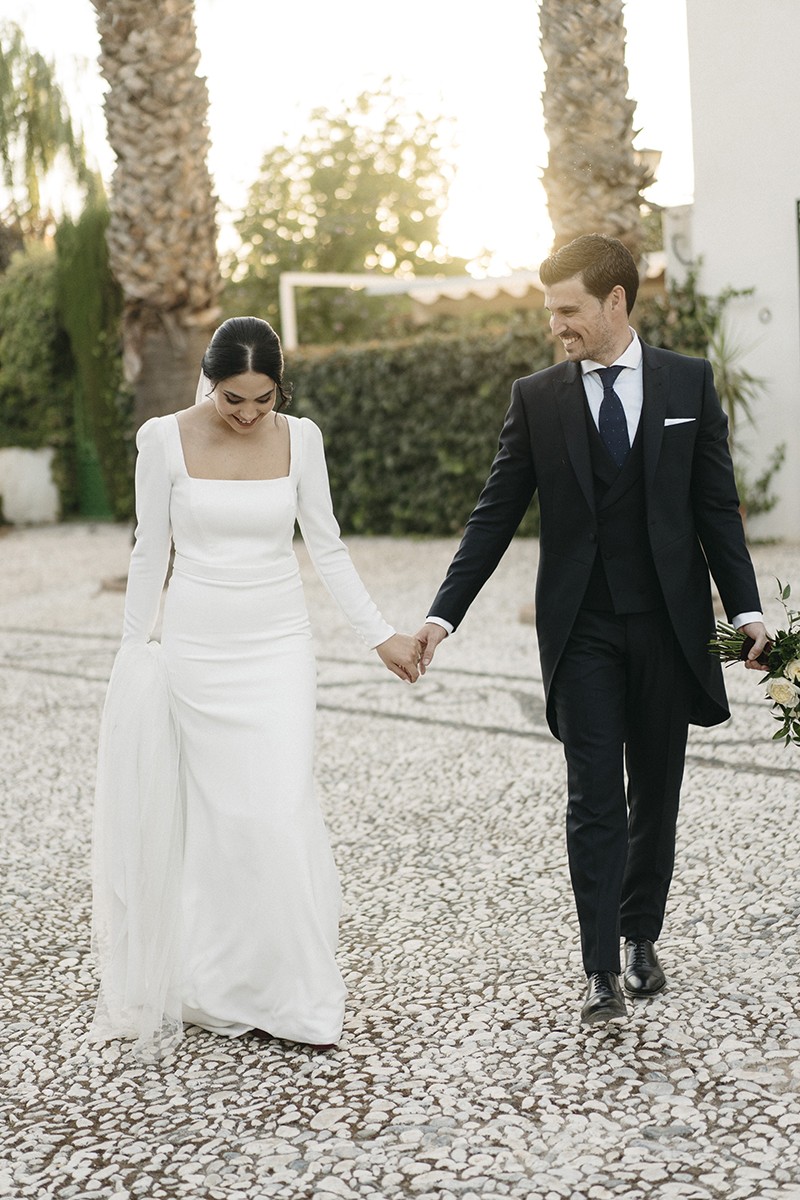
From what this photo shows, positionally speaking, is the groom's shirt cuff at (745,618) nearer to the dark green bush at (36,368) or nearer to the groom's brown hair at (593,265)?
the groom's brown hair at (593,265)

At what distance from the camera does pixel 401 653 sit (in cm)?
362

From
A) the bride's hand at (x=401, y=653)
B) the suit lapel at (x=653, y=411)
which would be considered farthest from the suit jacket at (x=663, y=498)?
the bride's hand at (x=401, y=653)

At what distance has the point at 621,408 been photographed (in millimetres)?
3283

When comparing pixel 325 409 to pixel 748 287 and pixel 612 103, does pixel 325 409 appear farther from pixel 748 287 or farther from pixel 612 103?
pixel 612 103

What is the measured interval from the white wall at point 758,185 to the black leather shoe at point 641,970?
8.91 m

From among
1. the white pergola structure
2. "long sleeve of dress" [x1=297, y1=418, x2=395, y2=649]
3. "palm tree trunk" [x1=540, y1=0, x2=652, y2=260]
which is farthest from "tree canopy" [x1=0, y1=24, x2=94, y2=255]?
"long sleeve of dress" [x1=297, y1=418, x2=395, y2=649]

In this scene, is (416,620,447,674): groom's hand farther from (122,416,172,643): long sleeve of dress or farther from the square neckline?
(122,416,172,643): long sleeve of dress

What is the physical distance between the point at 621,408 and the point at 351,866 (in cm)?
213

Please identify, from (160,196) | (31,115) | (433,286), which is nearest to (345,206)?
(31,115)

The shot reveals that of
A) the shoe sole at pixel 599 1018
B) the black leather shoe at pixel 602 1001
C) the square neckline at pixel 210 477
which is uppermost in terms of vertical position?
the square neckline at pixel 210 477

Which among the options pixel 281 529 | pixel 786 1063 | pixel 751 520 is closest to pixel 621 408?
pixel 281 529

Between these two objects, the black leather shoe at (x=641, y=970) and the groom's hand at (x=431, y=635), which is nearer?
the black leather shoe at (x=641, y=970)

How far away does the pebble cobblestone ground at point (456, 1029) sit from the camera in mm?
2643

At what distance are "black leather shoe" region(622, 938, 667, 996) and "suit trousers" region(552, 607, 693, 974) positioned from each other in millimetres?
142
